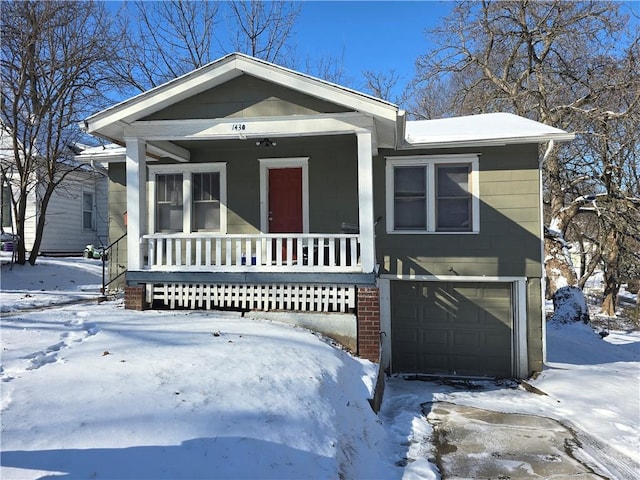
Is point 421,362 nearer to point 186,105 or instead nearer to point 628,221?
point 186,105

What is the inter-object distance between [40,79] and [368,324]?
13.5 m

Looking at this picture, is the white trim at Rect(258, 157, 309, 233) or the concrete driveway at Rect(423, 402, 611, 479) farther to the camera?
the white trim at Rect(258, 157, 309, 233)

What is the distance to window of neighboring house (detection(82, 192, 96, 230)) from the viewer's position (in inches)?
757

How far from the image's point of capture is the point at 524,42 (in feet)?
64.7

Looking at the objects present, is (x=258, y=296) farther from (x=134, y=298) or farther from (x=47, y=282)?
(x=47, y=282)

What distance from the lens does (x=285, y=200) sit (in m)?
9.51

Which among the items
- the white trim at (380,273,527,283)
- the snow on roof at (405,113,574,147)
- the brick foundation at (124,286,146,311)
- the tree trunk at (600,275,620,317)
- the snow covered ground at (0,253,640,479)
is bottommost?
the tree trunk at (600,275,620,317)

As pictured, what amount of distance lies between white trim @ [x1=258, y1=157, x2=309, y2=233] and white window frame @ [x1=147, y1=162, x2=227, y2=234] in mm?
825

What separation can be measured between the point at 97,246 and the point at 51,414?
1831 centimetres

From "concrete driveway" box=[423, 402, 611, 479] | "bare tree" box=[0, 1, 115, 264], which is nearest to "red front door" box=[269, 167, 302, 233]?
"concrete driveway" box=[423, 402, 611, 479]

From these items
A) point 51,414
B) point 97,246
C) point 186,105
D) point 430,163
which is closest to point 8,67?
point 97,246

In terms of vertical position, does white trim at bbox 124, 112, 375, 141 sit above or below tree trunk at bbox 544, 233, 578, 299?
above

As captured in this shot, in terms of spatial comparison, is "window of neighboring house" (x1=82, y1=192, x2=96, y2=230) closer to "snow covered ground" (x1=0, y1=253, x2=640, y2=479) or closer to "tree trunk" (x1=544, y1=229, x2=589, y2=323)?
"snow covered ground" (x1=0, y1=253, x2=640, y2=479)

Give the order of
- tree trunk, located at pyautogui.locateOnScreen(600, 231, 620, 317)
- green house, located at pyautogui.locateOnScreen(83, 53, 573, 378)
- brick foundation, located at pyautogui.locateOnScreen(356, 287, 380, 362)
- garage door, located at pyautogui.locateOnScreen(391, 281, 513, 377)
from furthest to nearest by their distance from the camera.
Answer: tree trunk, located at pyautogui.locateOnScreen(600, 231, 620, 317)
garage door, located at pyautogui.locateOnScreen(391, 281, 513, 377)
green house, located at pyautogui.locateOnScreen(83, 53, 573, 378)
brick foundation, located at pyautogui.locateOnScreen(356, 287, 380, 362)
